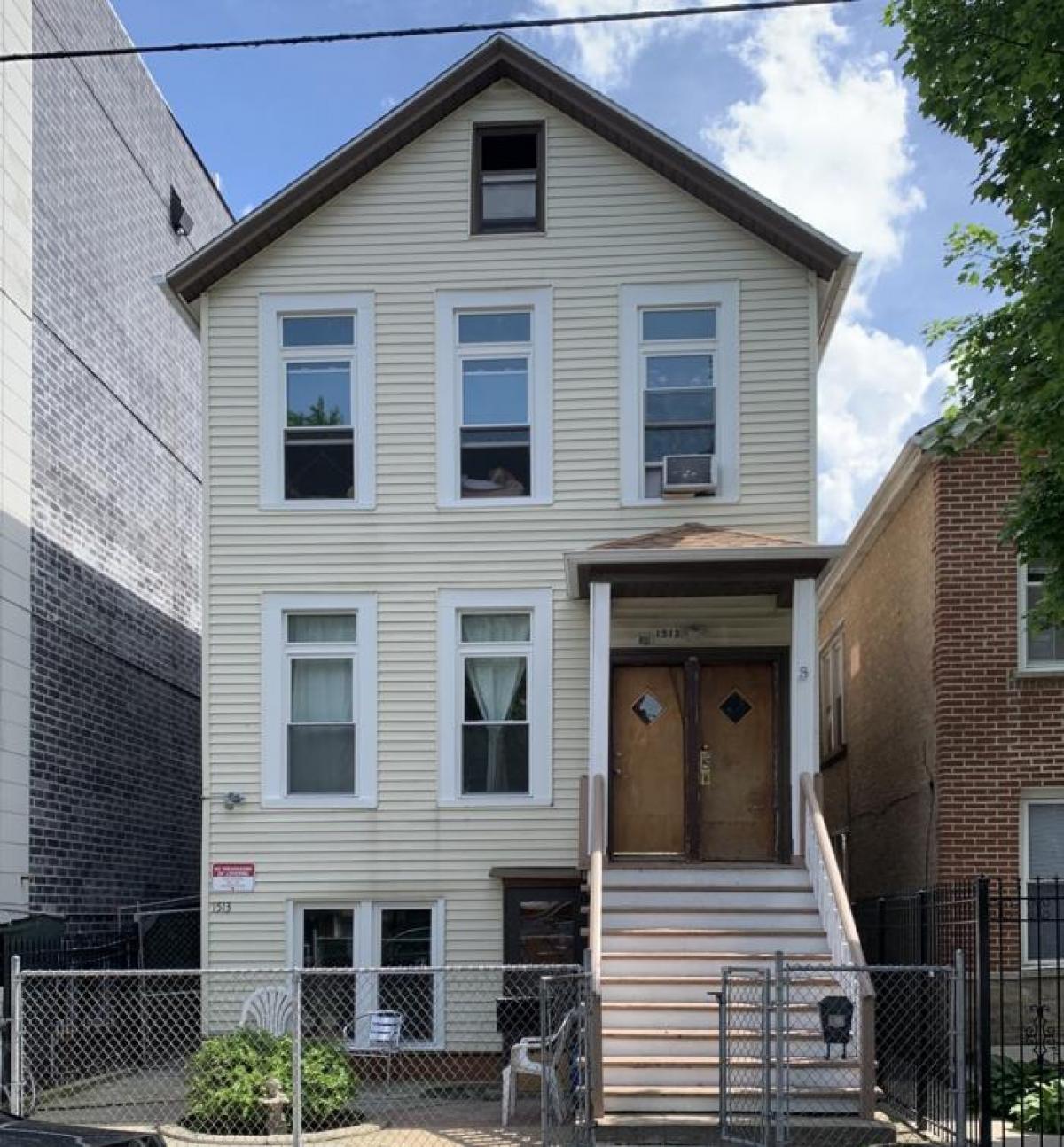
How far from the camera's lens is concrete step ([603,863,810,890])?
42.8 ft

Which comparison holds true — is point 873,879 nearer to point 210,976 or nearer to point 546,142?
point 210,976

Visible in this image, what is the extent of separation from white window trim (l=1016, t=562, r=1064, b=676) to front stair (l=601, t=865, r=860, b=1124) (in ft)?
10.5

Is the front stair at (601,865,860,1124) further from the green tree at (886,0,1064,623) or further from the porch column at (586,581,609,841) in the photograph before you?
the green tree at (886,0,1064,623)

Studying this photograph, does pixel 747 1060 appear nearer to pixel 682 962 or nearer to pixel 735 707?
pixel 682 962

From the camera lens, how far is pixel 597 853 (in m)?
12.7

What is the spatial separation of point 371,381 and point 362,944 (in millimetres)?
5814

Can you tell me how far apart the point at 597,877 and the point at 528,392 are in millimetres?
5341

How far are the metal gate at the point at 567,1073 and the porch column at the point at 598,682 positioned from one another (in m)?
2.32

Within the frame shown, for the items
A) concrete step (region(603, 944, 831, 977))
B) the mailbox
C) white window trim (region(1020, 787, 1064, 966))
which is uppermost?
white window trim (region(1020, 787, 1064, 966))

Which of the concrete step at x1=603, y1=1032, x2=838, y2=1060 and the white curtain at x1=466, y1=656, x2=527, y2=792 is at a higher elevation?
the white curtain at x1=466, y1=656, x2=527, y2=792

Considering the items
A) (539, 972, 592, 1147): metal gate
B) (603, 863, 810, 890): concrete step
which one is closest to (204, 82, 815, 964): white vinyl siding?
(603, 863, 810, 890): concrete step

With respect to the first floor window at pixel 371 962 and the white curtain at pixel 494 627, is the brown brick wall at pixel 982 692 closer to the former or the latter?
the white curtain at pixel 494 627

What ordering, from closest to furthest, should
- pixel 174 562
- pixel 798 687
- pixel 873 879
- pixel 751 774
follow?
1. pixel 798 687
2. pixel 751 774
3. pixel 873 879
4. pixel 174 562

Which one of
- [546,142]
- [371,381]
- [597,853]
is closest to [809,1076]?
[597,853]
